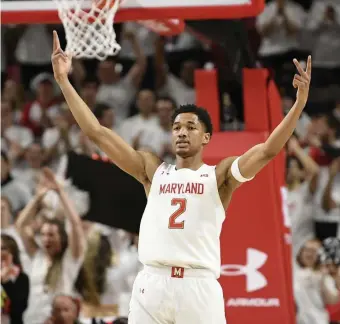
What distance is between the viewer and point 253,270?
6.16 meters

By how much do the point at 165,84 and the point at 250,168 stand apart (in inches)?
233

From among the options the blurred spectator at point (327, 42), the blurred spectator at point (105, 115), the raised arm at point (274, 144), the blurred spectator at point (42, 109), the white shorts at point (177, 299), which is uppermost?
the blurred spectator at point (327, 42)

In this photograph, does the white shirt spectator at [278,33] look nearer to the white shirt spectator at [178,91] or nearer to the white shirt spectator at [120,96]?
the white shirt spectator at [178,91]

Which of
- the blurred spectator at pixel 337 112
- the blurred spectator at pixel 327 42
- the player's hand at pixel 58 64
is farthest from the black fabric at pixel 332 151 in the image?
the player's hand at pixel 58 64

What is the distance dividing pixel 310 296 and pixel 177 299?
12.7 ft

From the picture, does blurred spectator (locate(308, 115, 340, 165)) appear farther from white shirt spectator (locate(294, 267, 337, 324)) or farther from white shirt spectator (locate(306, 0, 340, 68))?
white shirt spectator (locate(294, 267, 337, 324))

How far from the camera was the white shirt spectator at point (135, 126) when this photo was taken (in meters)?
9.83

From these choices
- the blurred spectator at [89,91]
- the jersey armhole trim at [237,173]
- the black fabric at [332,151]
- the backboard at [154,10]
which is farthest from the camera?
the blurred spectator at [89,91]

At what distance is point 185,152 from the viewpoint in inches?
185

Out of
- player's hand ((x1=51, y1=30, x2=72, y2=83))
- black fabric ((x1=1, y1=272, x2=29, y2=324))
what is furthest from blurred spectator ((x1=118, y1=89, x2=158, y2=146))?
player's hand ((x1=51, y1=30, x2=72, y2=83))

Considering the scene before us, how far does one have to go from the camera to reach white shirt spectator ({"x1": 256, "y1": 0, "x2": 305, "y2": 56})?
10.6m

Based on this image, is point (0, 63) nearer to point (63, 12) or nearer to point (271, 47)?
point (271, 47)

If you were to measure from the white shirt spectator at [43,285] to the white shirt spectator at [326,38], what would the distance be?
13.8 feet

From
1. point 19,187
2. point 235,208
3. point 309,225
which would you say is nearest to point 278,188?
point 235,208
